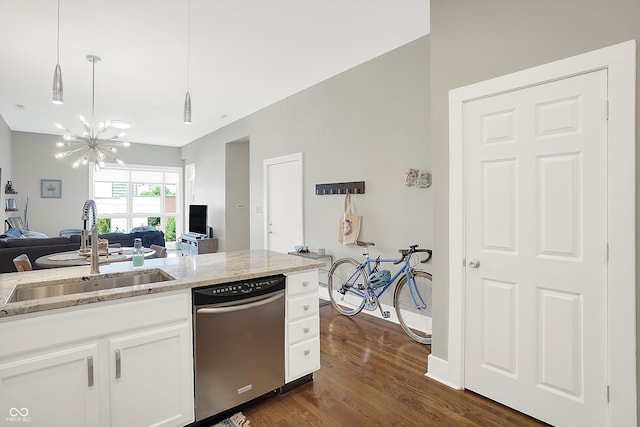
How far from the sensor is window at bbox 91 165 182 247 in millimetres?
8562

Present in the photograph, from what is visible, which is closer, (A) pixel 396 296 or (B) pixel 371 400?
(B) pixel 371 400

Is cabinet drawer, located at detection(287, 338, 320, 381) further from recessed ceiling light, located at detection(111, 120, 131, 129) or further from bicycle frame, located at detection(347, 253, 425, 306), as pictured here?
recessed ceiling light, located at detection(111, 120, 131, 129)

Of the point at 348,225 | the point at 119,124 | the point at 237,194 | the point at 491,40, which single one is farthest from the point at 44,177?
the point at 491,40

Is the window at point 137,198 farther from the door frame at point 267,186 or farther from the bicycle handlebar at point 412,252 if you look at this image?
the bicycle handlebar at point 412,252

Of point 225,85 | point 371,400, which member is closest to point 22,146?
point 225,85

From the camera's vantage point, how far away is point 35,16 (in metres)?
2.91

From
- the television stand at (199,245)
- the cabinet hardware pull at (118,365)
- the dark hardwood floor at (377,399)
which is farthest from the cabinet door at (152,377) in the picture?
the television stand at (199,245)

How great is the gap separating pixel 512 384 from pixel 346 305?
7.49 feet

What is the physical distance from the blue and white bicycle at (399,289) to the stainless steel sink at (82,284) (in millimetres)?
2163

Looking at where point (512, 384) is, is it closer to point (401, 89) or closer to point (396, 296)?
point (396, 296)

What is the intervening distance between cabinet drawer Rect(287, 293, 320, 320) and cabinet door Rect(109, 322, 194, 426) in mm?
662

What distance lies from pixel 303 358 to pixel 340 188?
232 centimetres

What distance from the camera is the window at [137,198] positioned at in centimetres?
856

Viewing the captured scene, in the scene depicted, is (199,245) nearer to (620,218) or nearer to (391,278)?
(391,278)
